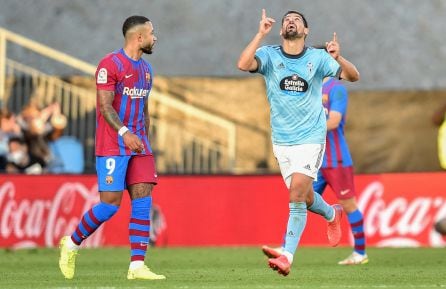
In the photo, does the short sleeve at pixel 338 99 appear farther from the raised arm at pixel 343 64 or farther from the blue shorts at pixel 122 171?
the blue shorts at pixel 122 171

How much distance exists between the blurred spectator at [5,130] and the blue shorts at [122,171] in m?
7.76

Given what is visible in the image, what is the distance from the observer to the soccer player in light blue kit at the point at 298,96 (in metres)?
10.9

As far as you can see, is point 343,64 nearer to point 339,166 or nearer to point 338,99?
point 338,99

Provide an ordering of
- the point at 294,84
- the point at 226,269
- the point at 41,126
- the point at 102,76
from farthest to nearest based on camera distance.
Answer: the point at 41,126, the point at 226,269, the point at 294,84, the point at 102,76

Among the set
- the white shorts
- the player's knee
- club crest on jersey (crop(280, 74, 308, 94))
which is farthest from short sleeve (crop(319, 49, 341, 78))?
the player's knee

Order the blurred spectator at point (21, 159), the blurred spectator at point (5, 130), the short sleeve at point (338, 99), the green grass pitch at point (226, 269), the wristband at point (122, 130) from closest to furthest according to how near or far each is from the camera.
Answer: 1. the green grass pitch at point (226, 269)
2. the wristband at point (122, 130)
3. the short sleeve at point (338, 99)
4. the blurred spectator at point (5, 130)
5. the blurred spectator at point (21, 159)

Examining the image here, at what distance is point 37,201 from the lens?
56.4 feet

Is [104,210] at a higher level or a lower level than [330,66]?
lower

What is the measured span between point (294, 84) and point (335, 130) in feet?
9.61

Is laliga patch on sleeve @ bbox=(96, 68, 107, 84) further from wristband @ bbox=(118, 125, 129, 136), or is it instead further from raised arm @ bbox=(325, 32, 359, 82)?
raised arm @ bbox=(325, 32, 359, 82)

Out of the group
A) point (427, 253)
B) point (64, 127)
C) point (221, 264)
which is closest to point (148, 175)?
point (221, 264)

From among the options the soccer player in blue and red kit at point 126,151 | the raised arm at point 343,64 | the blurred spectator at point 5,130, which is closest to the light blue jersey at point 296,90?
the raised arm at point 343,64

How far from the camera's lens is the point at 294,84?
11.0 meters

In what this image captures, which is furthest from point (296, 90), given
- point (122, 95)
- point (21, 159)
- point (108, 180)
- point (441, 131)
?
point (441, 131)
